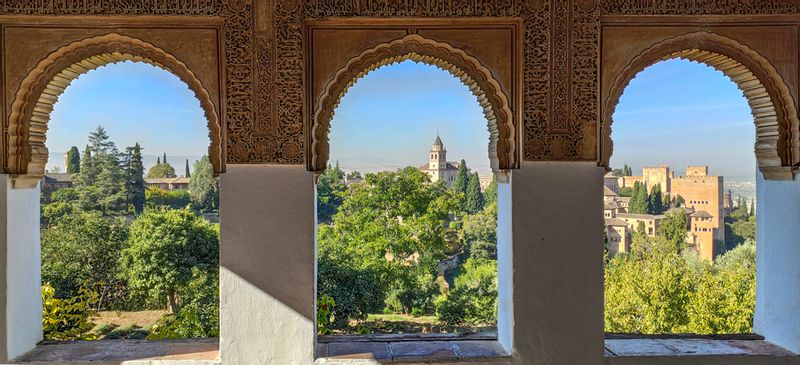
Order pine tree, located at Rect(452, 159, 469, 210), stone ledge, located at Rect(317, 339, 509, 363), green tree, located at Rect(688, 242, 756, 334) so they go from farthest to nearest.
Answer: pine tree, located at Rect(452, 159, 469, 210) → green tree, located at Rect(688, 242, 756, 334) → stone ledge, located at Rect(317, 339, 509, 363)

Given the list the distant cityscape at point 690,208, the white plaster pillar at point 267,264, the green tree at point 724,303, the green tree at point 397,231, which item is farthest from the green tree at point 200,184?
the green tree at point 724,303

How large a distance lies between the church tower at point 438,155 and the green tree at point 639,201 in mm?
6876

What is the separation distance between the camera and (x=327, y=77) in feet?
9.88

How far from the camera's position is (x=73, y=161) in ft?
52.7

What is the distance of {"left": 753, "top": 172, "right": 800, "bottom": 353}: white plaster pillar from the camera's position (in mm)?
3117

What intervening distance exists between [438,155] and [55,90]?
17.7 metres

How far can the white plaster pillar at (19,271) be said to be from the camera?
2934 mm

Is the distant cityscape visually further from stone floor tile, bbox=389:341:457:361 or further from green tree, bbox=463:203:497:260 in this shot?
stone floor tile, bbox=389:341:457:361

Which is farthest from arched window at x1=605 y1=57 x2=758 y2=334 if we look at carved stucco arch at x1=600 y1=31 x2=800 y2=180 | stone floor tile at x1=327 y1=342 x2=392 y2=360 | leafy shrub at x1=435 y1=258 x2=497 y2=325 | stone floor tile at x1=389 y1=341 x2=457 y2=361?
stone floor tile at x1=327 y1=342 x2=392 y2=360

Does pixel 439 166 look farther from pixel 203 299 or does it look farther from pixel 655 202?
pixel 203 299

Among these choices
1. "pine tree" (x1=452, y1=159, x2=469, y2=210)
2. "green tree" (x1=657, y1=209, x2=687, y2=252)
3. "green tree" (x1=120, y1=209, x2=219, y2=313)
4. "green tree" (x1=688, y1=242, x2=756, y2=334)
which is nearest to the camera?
"green tree" (x1=688, y1=242, x2=756, y2=334)

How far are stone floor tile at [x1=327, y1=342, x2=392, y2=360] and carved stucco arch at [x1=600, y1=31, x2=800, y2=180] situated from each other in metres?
1.85

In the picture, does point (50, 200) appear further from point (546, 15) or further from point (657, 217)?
point (657, 217)

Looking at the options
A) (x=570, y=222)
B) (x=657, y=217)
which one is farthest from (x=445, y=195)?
(x=570, y=222)
